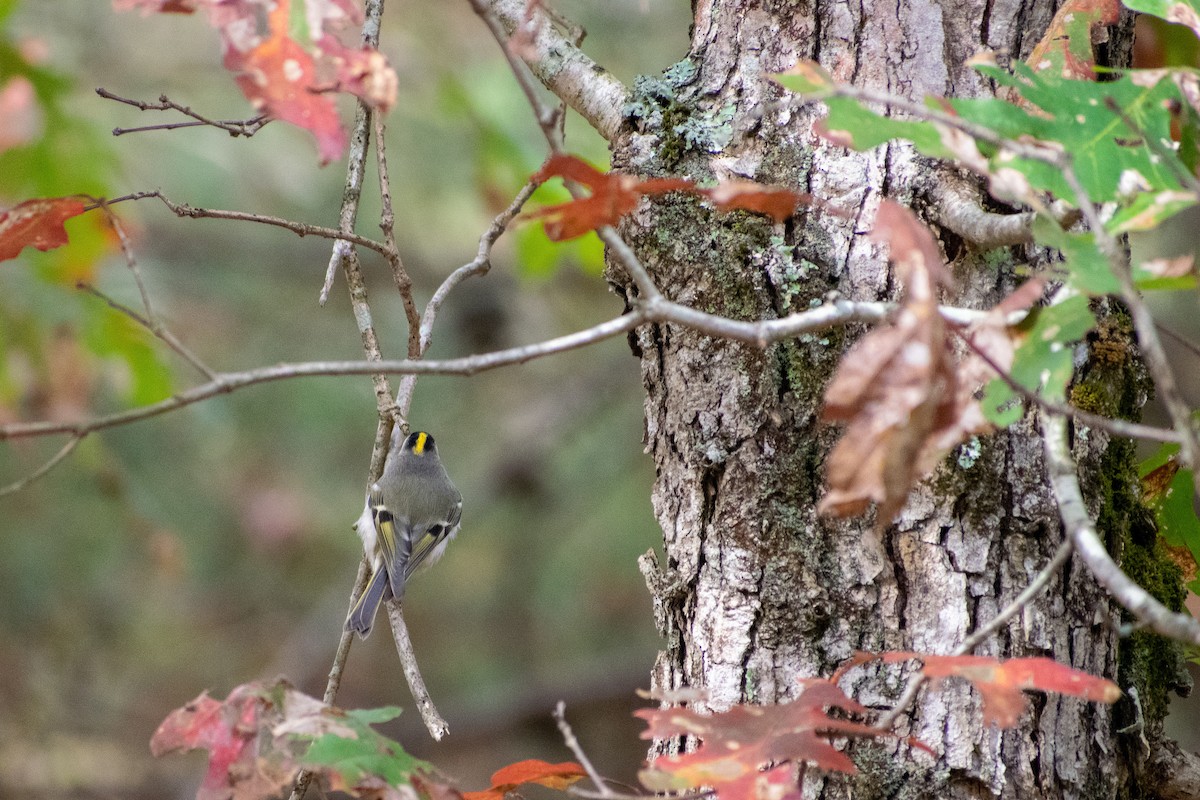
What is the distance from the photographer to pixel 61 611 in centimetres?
581

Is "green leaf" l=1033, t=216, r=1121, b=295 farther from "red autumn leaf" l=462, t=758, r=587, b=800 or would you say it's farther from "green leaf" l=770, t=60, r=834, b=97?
"red autumn leaf" l=462, t=758, r=587, b=800

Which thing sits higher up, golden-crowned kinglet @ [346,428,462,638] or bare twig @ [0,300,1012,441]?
golden-crowned kinglet @ [346,428,462,638]

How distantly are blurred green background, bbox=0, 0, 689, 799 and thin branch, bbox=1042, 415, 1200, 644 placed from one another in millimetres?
3075

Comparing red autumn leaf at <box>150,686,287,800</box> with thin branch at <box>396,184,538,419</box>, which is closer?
red autumn leaf at <box>150,686,287,800</box>

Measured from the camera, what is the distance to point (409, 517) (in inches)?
161

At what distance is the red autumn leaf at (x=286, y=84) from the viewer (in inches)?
55.9

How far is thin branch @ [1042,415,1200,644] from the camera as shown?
1089 millimetres

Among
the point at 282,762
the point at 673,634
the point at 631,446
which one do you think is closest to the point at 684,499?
the point at 673,634

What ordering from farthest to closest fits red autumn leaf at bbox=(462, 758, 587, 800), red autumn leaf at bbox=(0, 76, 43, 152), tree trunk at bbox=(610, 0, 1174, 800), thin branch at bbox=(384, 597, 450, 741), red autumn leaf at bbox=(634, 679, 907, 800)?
red autumn leaf at bbox=(0, 76, 43, 152) → thin branch at bbox=(384, 597, 450, 741) → tree trunk at bbox=(610, 0, 1174, 800) → red autumn leaf at bbox=(462, 758, 587, 800) → red autumn leaf at bbox=(634, 679, 907, 800)

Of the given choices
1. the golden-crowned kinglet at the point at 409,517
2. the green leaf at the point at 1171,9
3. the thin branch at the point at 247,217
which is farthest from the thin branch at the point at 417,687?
the green leaf at the point at 1171,9

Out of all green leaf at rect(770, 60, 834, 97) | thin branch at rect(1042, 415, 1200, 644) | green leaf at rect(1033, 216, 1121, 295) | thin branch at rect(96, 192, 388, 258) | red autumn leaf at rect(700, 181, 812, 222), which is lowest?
thin branch at rect(1042, 415, 1200, 644)

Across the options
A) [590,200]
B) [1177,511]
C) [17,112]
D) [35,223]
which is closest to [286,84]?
[590,200]

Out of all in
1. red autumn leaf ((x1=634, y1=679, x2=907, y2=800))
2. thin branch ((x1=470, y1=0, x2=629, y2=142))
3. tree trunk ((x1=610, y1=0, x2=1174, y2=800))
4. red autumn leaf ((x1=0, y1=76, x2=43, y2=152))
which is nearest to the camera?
red autumn leaf ((x1=634, y1=679, x2=907, y2=800))

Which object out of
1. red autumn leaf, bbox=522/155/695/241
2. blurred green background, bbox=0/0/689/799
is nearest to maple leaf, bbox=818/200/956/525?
red autumn leaf, bbox=522/155/695/241
